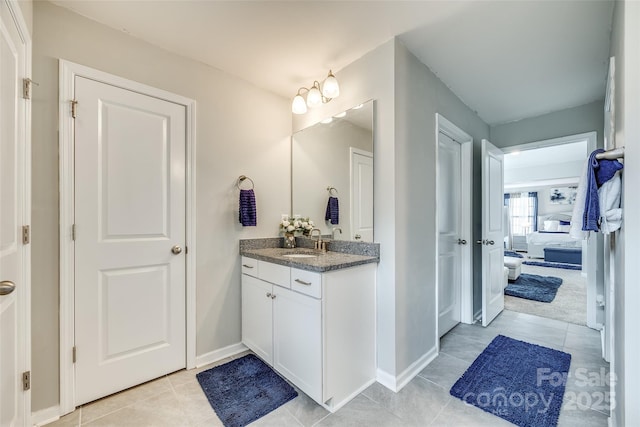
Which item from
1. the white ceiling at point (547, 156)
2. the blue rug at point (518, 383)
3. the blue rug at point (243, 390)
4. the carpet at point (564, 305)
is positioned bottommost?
the carpet at point (564, 305)

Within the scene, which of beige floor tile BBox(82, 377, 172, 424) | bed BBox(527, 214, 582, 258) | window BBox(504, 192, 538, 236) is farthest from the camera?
window BBox(504, 192, 538, 236)

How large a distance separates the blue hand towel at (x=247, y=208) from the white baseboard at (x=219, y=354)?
103 centimetres

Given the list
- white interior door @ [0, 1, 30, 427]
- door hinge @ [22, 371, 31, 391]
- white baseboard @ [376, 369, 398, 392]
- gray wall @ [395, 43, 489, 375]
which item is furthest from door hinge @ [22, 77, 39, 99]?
white baseboard @ [376, 369, 398, 392]

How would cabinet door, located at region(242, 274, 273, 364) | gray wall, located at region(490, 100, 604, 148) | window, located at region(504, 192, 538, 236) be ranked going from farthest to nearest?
window, located at region(504, 192, 538, 236) < gray wall, located at region(490, 100, 604, 148) < cabinet door, located at region(242, 274, 273, 364)

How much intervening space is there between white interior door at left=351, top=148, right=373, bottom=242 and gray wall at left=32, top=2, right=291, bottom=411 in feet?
2.65

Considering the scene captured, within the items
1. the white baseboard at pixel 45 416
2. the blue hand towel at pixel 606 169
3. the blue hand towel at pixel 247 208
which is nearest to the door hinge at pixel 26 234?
the white baseboard at pixel 45 416

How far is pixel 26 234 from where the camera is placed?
1.41m

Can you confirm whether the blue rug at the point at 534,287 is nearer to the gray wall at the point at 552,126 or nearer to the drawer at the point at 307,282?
the gray wall at the point at 552,126

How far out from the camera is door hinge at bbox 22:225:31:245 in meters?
1.39

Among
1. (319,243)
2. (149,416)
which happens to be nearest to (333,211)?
(319,243)

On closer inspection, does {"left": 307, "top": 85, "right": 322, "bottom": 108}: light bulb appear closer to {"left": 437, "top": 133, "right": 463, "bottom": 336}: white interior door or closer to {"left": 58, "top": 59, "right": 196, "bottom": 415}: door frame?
{"left": 437, "top": 133, "right": 463, "bottom": 336}: white interior door

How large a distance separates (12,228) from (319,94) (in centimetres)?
202

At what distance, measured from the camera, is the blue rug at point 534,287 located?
388 centimetres

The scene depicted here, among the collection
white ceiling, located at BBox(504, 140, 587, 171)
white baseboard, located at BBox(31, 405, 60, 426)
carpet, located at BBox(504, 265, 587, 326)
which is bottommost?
carpet, located at BBox(504, 265, 587, 326)
